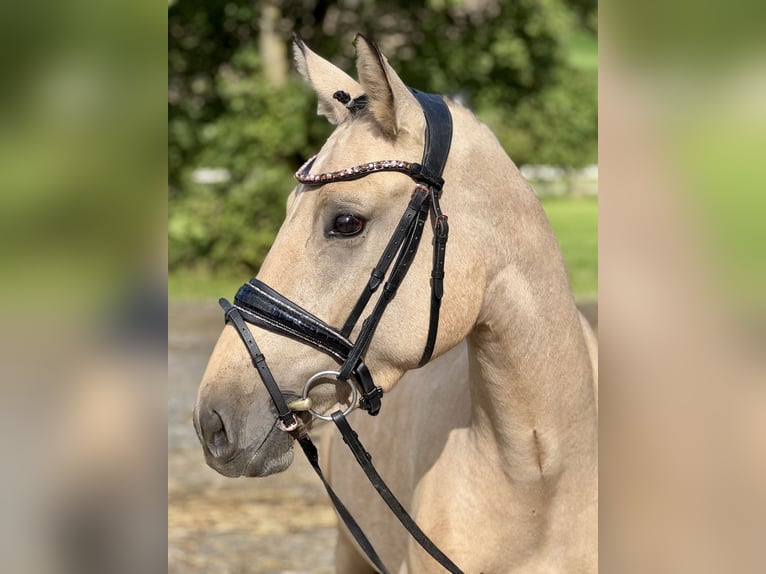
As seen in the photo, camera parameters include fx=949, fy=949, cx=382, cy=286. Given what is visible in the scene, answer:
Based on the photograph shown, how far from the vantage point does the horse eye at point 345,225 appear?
7.20ft

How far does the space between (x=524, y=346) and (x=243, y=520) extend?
438cm

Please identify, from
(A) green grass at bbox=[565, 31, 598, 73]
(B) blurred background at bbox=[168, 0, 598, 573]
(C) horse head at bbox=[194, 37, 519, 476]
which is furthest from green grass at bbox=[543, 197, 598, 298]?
(C) horse head at bbox=[194, 37, 519, 476]

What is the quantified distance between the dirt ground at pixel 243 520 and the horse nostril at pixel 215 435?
3584 mm

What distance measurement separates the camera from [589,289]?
14000mm

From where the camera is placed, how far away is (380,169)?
222 centimetres

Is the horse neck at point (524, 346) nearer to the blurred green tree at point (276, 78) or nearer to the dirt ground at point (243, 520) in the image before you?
the dirt ground at point (243, 520)

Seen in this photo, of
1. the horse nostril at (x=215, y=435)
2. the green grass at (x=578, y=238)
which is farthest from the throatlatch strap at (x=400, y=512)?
the green grass at (x=578, y=238)

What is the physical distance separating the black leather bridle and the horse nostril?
130 mm

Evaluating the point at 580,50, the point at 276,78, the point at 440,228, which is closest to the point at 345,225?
the point at 440,228
